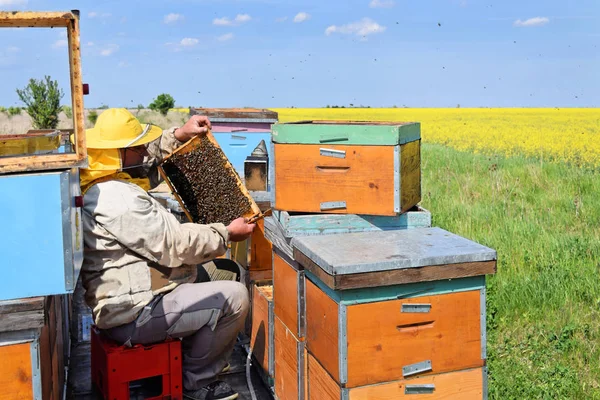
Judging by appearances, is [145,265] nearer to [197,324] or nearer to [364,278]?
[197,324]

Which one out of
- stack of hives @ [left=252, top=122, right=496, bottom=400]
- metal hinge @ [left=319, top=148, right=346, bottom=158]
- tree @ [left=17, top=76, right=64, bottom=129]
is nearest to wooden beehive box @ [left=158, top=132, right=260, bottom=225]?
stack of hives @ [left=252, top=122, right=496, bottom=400]

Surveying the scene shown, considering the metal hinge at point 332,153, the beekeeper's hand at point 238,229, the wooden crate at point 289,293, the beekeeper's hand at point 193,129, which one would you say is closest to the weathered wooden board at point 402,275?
the wooden crate at point 289,293

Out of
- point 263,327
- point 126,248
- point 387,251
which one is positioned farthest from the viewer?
point 263,327

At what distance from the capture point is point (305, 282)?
9.75 ft

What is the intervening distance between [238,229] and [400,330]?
123cm

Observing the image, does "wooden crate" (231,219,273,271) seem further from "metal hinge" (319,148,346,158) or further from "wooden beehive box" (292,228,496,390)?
"wooden beehive box" (292,228,496,390)

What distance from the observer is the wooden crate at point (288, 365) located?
305 cm

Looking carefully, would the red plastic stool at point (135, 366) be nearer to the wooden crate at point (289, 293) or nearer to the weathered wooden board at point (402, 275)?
the wooden crate at point (289, 293)

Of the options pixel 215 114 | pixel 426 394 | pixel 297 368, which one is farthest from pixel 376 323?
pixel 215 114

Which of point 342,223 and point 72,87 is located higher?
point 72,87

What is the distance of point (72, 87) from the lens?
2250 mm

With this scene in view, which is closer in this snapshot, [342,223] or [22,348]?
[22,348]

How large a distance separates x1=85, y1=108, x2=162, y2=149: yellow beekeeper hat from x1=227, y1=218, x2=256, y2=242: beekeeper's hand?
0.66 m

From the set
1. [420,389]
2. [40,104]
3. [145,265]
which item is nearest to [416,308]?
[420,389]
